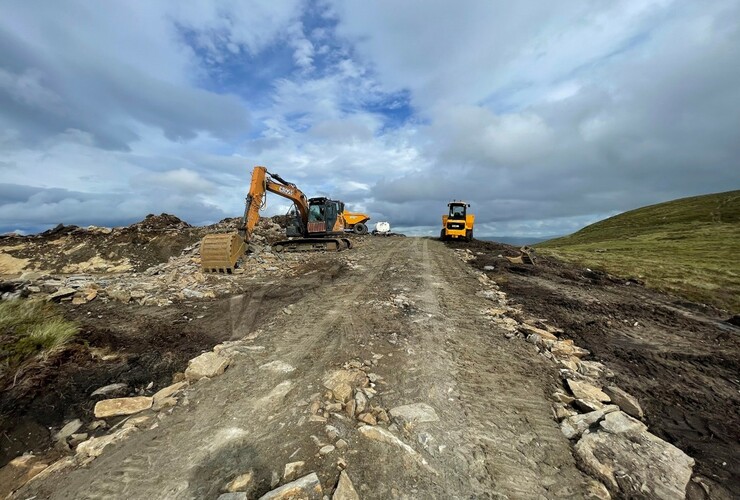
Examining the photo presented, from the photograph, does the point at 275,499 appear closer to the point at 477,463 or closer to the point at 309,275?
the point at 477,463

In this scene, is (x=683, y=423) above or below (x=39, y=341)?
below

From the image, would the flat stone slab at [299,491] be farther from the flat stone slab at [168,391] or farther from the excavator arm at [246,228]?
the excavator arm at [246,228]

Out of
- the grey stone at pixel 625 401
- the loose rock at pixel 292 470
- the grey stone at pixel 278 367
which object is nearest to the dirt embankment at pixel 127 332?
the grey stone at pixel 278 367

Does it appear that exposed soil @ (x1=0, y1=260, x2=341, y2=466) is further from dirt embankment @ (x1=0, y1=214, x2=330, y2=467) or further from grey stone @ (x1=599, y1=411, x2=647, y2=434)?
grey stone @ (x1=599, y1=411, x2=647, y2=434)

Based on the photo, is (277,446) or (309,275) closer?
(277,446)

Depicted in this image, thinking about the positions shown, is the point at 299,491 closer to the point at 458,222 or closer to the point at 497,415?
the point at 497,415

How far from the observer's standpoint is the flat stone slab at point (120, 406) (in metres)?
4.50

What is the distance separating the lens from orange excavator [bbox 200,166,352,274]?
1454 cm

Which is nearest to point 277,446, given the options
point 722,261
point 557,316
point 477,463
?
point 477,463

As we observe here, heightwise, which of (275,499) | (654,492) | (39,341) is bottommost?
(654,492)

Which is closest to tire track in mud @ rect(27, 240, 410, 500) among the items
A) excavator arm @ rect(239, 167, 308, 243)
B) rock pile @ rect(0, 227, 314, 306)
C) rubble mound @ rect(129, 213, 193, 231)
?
rock pile @ rect(0, 227, 314, 306)

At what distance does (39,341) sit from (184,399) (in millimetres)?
3689

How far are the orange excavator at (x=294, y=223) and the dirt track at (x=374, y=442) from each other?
835 cm

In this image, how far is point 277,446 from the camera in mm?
3674
